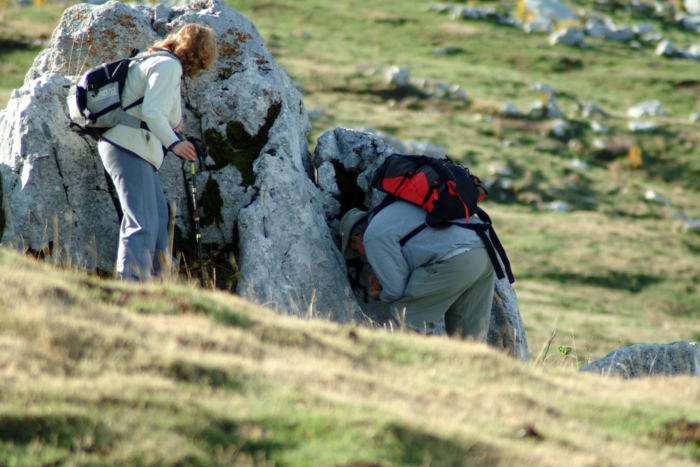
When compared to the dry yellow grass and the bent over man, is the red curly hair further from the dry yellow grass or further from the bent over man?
the dry yellow grass

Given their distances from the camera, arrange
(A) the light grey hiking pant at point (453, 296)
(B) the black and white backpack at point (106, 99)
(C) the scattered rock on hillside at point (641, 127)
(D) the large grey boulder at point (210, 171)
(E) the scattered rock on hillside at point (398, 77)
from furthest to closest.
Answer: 1. (E) the scattered rock on hillside at point (398, 77)
2. (C) the scattered rock on hillside at point (641, 127)
3. (D) the large grey boulder at point (210, 171)
4. (A) the light grey hiking pant at point (453, 296)
5. (B) the black and white backpack at point (106, 99)

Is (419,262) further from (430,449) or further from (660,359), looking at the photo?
(660,359)

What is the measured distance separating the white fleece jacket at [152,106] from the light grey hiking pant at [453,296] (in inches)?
122

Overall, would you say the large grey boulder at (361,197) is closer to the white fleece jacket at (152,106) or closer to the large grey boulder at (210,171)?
the large grey boulder at (210,171)

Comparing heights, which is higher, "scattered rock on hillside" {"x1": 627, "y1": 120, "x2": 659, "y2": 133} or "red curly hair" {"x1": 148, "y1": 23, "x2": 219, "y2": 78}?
"red curly hair" {"x1": 148, "y1": 23, "x2": 219, "y2": 78}

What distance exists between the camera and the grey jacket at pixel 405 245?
8.80m

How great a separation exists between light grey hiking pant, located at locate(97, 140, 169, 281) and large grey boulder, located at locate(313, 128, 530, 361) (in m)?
2.98

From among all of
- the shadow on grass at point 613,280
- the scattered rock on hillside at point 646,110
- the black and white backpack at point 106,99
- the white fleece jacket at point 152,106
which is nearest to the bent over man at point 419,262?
the white fleece jacket at point 152,106

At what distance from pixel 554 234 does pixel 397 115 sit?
38.8 ft

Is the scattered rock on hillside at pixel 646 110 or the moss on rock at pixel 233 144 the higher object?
the moss on rock at pixel 233 144

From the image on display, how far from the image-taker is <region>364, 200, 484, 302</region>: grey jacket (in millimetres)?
8805

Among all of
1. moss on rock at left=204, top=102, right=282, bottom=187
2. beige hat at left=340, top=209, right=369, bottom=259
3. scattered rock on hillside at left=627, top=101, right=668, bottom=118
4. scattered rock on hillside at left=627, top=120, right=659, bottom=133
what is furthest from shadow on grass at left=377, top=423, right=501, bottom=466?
scattered rock on hillside at left=627, top=101, right=668, bottom=118

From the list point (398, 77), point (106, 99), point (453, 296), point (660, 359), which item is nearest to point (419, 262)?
point (453, 296)

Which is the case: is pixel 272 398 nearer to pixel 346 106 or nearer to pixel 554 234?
pixel 554 234
